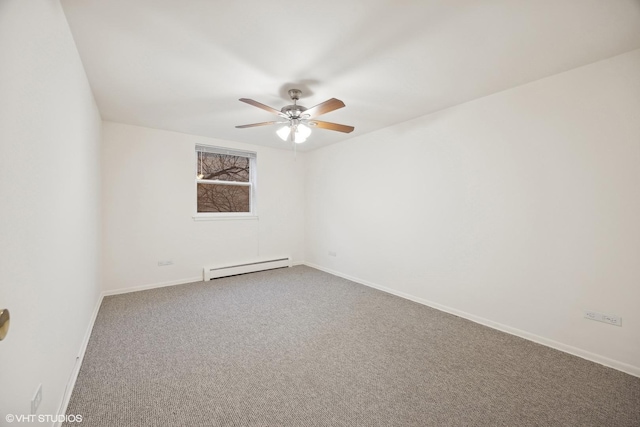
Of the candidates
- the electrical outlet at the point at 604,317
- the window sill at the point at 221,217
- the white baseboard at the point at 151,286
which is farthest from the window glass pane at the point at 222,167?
the electrical outlet at the point at 604,317

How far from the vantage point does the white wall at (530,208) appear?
6.66 ft

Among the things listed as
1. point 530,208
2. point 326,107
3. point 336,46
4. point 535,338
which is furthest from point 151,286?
point 530,208

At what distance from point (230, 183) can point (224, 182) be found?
0.36 ft

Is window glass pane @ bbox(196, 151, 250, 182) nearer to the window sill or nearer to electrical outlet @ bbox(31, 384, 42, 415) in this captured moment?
the window sill

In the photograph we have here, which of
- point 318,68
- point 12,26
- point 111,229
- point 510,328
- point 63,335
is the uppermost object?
point 318,68

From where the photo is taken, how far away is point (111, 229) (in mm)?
3625

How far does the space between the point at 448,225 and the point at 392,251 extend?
92 centimetres

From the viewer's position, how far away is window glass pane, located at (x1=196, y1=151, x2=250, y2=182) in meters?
4.51

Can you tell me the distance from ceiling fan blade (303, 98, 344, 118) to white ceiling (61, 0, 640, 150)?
0.27m

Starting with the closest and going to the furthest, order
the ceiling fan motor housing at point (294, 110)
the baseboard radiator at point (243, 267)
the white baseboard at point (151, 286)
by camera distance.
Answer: the ceiling fan motor housing at point (294, 110) < the white baseboard at point (151, 286) < the baseboard radiator at point (243, 267)

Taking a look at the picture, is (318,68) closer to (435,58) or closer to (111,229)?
(435,58)

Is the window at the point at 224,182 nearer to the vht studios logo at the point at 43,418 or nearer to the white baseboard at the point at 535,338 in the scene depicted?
the white baseboard at the point at 535,338

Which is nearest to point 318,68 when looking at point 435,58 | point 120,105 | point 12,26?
point 435,58

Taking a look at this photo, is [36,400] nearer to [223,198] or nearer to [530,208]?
[530,208]
